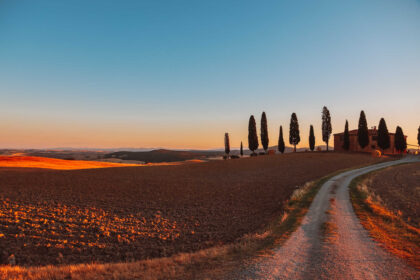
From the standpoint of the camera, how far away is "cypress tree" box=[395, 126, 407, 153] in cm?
7506

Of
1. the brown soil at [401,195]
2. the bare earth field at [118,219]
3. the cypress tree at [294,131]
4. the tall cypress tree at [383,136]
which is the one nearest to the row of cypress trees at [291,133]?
the cypress tree at [294,131]

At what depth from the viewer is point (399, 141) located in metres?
75.3

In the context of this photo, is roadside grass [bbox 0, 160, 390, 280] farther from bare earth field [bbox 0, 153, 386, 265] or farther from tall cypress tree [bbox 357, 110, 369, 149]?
tall cypress tree [bbox 357, 110, 369, 149]

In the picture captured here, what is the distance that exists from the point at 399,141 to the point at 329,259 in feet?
295

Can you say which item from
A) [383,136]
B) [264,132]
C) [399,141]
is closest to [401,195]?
[264,132]

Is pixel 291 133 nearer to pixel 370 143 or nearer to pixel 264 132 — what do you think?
pixel 264 132

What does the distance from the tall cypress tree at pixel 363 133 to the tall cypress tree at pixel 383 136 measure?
4.54m

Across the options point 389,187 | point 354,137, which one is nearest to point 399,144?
point 354,137

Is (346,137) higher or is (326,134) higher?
(326,134)

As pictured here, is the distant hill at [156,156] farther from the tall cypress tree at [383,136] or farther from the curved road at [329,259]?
the curved road at [329,259]

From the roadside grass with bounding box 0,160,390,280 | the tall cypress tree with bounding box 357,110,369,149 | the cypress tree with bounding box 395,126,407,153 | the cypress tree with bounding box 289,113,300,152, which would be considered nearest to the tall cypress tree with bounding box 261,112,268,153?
the cypress tree with bounding box 289,113,300,152

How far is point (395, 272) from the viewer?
276 inches

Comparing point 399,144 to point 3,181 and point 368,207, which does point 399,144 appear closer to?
point 368,207

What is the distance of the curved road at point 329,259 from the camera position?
6.93m
